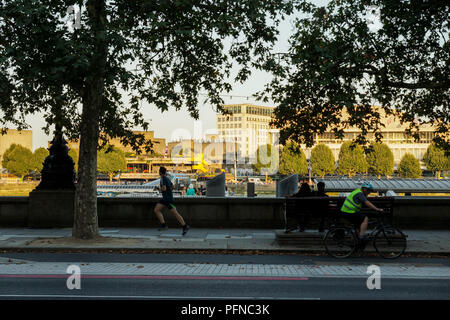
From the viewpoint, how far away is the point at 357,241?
11.4m

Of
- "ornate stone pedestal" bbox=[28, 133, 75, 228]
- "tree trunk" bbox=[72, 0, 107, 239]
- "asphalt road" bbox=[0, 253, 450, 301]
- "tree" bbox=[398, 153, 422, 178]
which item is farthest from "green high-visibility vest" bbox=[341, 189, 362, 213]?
"tree" bbox=[398, 153, 422, 178]

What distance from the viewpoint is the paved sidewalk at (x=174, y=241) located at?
12.4 meters

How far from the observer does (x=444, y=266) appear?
1054 centimetres

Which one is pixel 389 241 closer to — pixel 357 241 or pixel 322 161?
pixel 357 241

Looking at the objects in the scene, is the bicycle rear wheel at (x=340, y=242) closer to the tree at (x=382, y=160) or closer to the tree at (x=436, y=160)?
the tree at (x=382, y=160)

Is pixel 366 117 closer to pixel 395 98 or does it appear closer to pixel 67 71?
pixel 395 98

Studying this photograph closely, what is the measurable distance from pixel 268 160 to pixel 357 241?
137325mm

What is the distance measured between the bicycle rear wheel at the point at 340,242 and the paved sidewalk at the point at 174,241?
0.63m

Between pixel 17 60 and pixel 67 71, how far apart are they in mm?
1217

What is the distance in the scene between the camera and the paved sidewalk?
1236cm

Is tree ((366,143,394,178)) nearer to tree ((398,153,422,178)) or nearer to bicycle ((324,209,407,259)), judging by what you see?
tree ((398,153,422,178))

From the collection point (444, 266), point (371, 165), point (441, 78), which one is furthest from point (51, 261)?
point (371, 165)

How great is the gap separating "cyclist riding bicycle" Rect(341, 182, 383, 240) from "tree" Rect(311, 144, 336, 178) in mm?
113460

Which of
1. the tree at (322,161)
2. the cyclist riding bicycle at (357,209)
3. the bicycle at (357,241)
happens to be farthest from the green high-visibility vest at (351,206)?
the tree at (322,161)
